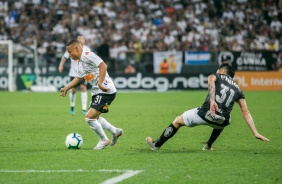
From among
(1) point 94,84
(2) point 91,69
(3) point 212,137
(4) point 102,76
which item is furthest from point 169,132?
(2) point 91,69

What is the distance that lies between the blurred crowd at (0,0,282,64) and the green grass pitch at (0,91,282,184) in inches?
Result: 644

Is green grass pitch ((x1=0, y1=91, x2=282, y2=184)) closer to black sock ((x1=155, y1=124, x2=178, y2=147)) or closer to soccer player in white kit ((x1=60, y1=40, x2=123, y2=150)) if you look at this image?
black sock ((x1=155, y1=124, x2=178, y2=147))

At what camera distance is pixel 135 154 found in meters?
10.9

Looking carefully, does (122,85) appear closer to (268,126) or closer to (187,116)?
(268,126)

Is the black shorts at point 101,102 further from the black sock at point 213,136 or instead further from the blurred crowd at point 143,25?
the blurred crowd at point 143,25

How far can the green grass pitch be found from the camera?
852cm

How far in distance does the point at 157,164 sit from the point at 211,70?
24.4m

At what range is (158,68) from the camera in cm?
3416

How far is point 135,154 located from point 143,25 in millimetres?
27706

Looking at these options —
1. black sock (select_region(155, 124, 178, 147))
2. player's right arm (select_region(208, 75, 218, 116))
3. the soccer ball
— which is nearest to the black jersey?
player's right arm (select_region(208, 75, 218, 116))

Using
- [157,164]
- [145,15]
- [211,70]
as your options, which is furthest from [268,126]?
[145,15]

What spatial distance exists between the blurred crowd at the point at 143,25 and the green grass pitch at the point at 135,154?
16.4m

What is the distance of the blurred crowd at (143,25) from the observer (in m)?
36.4

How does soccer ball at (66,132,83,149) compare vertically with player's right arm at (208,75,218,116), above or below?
below
